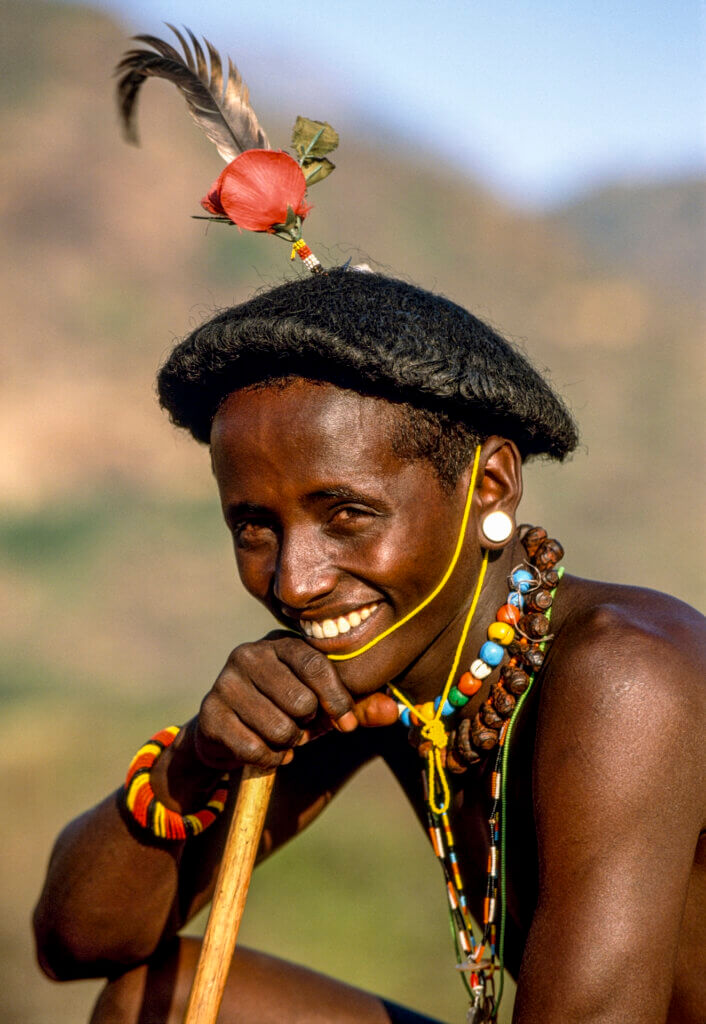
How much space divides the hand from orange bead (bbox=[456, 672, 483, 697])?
347 millimetres

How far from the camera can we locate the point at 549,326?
17.1 metres

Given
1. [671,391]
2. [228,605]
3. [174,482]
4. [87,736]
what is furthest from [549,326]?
[87,736]

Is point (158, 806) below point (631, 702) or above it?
below

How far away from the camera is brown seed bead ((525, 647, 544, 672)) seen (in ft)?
8.86

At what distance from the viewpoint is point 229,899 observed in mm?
2451

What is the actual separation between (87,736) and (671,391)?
32.6 ft

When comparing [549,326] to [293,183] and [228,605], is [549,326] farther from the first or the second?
[293,183]

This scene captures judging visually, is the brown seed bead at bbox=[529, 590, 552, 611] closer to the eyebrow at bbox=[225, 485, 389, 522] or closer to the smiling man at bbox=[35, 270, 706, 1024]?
the smiling man at bbox=[35, 270, 706, 1024]

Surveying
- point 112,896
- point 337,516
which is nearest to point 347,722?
point 337,516

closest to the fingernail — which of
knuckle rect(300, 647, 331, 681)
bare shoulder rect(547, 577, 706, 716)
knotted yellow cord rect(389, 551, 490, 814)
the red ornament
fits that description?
knuckle rect(300, 647, 331, 681)

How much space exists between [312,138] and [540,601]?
52.1 inches

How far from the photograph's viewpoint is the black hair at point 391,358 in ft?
8.38

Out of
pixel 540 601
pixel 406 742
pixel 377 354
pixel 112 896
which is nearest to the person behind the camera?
pixel 377 354

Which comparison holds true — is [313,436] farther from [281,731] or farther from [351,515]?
[281,731]
